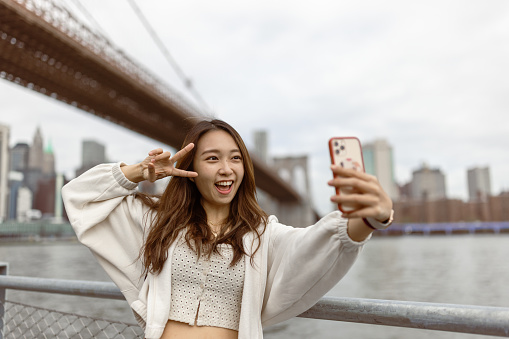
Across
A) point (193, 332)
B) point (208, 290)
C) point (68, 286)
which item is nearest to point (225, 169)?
point (208, 290)

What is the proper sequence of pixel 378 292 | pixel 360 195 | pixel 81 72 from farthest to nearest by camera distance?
pixel 81 72
pixel 378 292
pixel 360 195

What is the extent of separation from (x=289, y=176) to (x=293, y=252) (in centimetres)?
4103

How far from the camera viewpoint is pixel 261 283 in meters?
1.12

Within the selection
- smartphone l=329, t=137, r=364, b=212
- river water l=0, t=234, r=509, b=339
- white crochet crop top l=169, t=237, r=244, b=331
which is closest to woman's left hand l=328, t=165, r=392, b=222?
smartphone l=329, t=137, r=364, b=212

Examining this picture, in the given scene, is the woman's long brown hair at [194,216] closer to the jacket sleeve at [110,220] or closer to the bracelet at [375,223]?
the jacket sleeve at [110,220]

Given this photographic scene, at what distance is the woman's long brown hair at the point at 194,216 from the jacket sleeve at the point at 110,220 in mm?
58

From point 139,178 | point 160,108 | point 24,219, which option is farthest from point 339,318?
point 24,219

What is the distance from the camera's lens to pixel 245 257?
1154mm

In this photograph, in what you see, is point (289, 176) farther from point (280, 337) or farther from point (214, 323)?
point (214, 323)

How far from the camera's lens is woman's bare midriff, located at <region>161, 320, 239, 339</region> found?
113 centimetres

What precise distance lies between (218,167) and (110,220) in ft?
1.22

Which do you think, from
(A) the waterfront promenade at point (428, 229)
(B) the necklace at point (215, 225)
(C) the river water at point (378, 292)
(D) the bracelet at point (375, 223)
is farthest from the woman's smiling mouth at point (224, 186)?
(A) the waterfront promenade at point (428, 229)

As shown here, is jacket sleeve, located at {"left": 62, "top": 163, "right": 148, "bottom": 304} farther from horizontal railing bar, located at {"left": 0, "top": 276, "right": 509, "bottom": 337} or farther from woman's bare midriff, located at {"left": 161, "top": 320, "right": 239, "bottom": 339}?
horizontal railing bar, located at {"left": 0, "top": 276, "right": 509, "bottom": 337}

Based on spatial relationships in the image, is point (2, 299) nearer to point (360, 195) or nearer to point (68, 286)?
point (68, 286)
